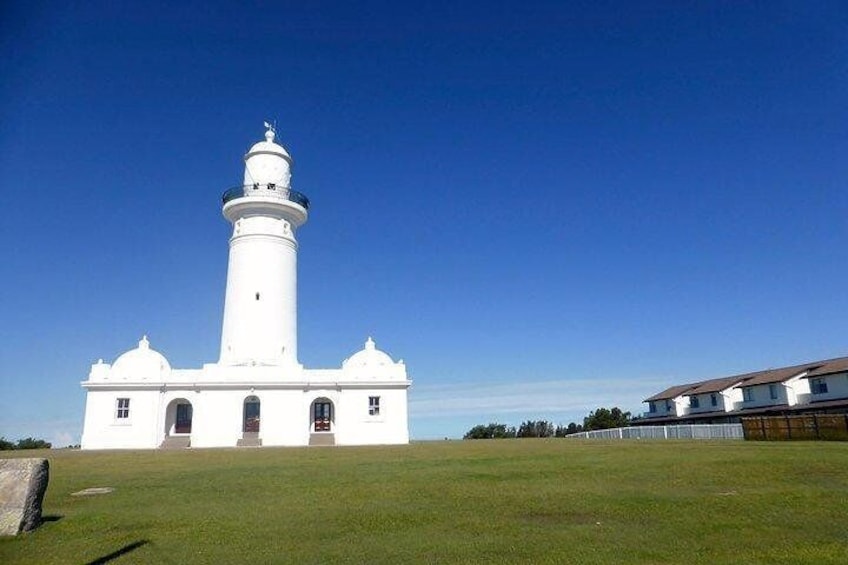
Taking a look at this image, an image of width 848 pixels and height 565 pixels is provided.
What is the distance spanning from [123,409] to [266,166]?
716 inches

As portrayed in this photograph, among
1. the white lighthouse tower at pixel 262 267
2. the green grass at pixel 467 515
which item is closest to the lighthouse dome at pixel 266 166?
the white lighthouse tower at pixel 262 267

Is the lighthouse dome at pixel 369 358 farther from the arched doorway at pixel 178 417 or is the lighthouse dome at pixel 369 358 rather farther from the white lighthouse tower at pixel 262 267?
the arched doorway at pixel 178 417

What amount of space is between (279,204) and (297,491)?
2983cm

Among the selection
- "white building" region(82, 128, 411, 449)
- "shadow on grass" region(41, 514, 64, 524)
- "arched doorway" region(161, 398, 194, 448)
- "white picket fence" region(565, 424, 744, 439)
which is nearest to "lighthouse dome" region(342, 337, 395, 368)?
"white building" region(82, 128, 411, 449)

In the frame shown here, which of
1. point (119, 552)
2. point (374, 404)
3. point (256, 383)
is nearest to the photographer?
point (119, 552)

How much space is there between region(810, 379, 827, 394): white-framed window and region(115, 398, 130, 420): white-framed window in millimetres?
50299

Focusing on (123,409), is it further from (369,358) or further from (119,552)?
(119,552)

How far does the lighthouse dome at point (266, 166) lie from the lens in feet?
137

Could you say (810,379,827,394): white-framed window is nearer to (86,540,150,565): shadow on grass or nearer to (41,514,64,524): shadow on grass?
(86,540,150,565): shadow on grass

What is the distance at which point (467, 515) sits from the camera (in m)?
10.2

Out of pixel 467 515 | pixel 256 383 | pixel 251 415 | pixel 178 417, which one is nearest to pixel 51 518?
pixel 467 515

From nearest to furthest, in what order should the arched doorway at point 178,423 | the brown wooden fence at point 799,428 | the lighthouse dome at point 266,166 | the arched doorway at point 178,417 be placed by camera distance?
the brown wooden fence at point 799,428, the arched doorway at point 178,423, the arched doorway at point 178,417, the lighthouse dome at point 266,166

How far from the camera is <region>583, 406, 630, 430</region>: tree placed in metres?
65.3

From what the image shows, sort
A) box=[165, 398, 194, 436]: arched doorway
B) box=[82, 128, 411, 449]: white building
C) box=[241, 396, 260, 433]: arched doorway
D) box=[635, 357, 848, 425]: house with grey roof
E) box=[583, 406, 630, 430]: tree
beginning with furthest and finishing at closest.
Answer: box=[583, 406, 630, 430]: tree
box=[635, 357, 848, 425]: house with grey roof
box=[165, 398, 194, 436]: arched doorway
box=[241, 396, 260, 433]: arched doorway
box=[82, 128, 411, 449]: white building
